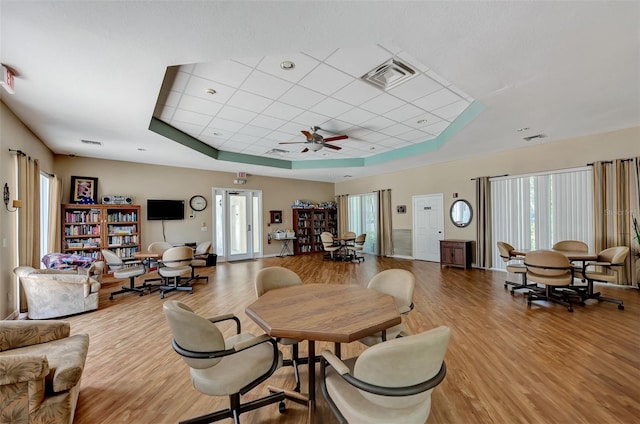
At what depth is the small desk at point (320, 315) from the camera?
1.59 m

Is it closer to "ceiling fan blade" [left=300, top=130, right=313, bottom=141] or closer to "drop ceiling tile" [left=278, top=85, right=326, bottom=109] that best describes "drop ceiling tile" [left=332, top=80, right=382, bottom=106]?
"drop ceiling tile" [left=278, top=85, right=326, bottom=109]

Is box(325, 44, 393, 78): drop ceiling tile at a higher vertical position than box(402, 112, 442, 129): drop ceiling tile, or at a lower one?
higher

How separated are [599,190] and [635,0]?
4.41m

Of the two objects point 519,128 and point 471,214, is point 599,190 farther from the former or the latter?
point 471,214

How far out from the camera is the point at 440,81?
345cm

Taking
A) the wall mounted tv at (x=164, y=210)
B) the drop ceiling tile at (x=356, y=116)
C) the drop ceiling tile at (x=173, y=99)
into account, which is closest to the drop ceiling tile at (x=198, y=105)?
the drop ceiling tile at (x=173, y=99)

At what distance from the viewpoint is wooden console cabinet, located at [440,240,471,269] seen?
677 centimetres

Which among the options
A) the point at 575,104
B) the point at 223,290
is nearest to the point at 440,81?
the point at 575,104

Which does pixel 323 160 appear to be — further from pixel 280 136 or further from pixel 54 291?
pixel 54 291

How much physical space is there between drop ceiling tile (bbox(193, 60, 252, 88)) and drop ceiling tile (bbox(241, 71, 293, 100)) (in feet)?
0.31

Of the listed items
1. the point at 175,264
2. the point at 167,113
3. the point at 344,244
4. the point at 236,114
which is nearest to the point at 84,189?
the point at 175,264

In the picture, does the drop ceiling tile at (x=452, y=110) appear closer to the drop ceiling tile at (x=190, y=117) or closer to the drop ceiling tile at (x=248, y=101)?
the drop ceiling tile at (x=248, y=101)

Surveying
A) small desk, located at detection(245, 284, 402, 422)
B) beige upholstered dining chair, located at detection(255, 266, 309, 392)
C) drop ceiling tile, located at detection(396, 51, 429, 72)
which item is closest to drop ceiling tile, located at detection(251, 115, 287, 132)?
drop ceiling tile, located at detection(396, 51, 429, 72)

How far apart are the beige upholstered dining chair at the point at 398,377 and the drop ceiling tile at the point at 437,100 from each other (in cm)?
360
